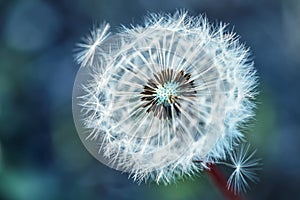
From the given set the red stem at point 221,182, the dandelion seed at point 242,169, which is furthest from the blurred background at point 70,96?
the red stem at point 221,182

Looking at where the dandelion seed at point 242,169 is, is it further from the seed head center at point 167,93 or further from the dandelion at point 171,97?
the seed head center at point 167,93

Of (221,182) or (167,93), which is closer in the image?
(167,93)

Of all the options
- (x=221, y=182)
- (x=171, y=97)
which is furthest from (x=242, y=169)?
(x=171, y=97)

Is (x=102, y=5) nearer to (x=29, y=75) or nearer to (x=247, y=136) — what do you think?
(x=29, y=75)

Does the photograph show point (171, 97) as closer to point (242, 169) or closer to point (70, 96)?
point (242, 169)

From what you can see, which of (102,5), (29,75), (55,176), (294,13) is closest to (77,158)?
(55,176)

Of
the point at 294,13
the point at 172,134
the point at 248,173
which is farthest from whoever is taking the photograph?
the point at 294,13
